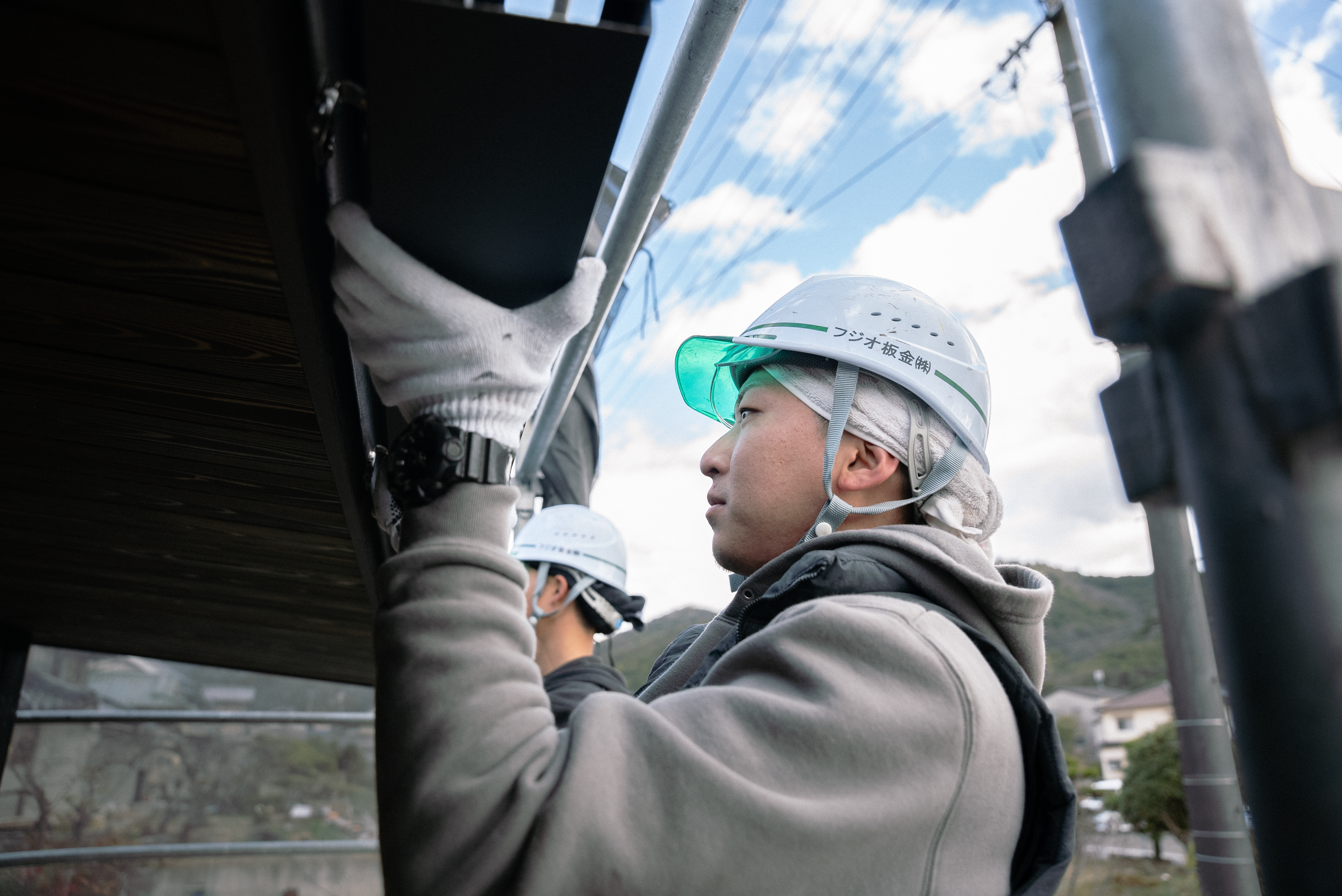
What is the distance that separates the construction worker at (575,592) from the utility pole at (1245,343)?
272 centimetres

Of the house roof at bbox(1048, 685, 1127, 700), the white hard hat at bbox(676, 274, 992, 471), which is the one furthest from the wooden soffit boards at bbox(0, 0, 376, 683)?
the house roof at bbox(1048, 685, 1127, 700)

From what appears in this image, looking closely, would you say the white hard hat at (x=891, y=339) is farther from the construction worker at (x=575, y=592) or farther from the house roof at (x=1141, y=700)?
the house roof at (x=1141, y=700)

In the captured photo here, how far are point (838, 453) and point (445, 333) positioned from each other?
941 millimetres

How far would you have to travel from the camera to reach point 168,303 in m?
1.28

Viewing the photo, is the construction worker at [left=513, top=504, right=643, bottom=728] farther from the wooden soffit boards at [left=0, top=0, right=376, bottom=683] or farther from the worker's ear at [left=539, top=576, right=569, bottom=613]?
the wooden soffit boards at [left=0, top=0, right=376, bottom=683]

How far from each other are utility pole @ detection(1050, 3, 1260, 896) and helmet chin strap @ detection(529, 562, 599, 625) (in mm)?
3614

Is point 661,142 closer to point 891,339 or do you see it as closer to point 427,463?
point 891,339

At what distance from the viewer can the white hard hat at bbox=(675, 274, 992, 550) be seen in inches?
73.4

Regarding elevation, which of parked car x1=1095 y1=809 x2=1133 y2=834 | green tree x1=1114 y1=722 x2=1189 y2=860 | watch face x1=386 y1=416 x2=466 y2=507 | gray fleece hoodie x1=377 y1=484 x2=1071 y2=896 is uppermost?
watch face x1=386 y1=416 x2=466 y2=507

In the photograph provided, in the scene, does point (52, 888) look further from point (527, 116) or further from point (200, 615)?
point (527, 116)

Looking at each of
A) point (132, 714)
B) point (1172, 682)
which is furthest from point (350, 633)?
point (1172, 682)

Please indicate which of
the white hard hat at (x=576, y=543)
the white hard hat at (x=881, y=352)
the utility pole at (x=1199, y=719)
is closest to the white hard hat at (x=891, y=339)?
the white hard hat at (x=881, y=352)

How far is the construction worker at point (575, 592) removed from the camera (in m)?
3.86

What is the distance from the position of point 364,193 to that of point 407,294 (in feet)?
0.54
